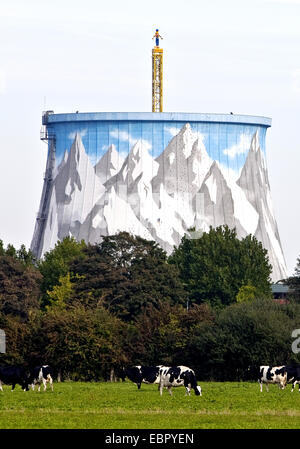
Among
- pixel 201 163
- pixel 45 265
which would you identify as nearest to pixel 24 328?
pixel 45 265

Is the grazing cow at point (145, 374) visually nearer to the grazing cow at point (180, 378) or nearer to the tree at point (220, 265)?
the grazing cow at point (180, 378)

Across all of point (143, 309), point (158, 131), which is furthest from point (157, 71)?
point (143, 309)

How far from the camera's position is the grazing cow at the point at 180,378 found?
3766cm

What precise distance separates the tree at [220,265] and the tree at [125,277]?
5844mm

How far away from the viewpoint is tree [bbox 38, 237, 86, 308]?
79250 millimetres

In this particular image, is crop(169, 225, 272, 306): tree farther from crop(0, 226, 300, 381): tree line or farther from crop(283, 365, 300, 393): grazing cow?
crop(283, 365, 300, 393): grazing cow

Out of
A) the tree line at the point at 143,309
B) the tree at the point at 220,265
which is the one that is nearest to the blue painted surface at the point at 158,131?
the tree at the point at 220,265

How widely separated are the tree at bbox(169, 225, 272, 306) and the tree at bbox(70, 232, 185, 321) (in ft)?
19.2

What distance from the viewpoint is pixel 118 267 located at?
7169 cm

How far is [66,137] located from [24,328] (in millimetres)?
30758

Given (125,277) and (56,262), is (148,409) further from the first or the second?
(56,262)

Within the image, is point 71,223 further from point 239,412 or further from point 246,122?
point 239,412

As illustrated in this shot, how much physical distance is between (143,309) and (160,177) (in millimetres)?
21527

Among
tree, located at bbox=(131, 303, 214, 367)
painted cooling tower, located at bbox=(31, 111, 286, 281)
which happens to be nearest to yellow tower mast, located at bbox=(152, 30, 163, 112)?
painted cooling tower, located at bbox=(31, 111, 286, 281)
